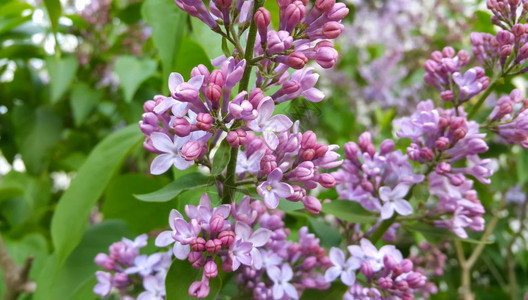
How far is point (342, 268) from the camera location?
0.79 metres

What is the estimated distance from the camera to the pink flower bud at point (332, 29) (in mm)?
588

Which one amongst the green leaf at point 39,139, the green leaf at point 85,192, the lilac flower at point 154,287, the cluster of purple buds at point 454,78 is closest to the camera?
the lilac flower at point 154,287

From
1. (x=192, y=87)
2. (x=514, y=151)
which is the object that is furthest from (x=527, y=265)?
(x=192, y=87)

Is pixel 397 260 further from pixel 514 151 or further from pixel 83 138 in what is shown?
pixel 83 138

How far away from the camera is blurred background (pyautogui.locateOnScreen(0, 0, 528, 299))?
95 cm

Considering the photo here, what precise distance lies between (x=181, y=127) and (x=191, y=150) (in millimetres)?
28

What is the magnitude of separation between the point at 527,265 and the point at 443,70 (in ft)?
4.46

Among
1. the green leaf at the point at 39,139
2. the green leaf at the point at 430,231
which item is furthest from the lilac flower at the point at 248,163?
the green leaf at the point at 39,139

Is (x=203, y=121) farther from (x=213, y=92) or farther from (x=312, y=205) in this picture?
(x=312, y=205)

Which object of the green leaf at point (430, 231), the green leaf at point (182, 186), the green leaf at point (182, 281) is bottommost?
the green leaf at point (430, 231)

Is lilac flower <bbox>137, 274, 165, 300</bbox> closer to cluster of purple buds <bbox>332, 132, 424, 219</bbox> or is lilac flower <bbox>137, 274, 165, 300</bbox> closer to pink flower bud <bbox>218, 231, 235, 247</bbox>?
pink flower bud <bbox>218, 231, 235, 247</bbox>

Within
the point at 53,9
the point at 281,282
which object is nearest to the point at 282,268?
the point at 281,282

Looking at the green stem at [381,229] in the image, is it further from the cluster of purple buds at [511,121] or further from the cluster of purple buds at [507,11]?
the cluster of purple buds at [507,11]

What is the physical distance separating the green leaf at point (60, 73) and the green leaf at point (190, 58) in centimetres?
70
